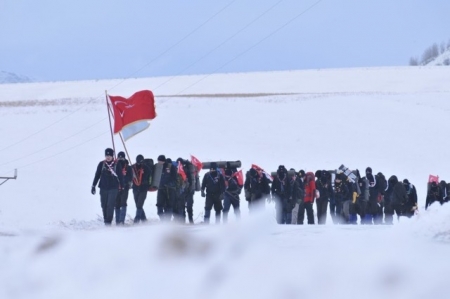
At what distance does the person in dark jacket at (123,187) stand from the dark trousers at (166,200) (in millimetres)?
728

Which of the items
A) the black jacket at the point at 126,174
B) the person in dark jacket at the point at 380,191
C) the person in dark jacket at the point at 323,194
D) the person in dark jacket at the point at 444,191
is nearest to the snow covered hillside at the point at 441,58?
the person in dark jacket at the point at 444,191

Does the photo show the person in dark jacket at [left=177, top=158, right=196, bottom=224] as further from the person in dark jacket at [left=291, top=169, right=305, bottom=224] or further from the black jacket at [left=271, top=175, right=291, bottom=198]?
the person in dark jacket at [left=291, top=169, right=305, bottom=224]

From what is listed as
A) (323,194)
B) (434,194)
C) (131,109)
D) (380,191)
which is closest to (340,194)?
(323,194)

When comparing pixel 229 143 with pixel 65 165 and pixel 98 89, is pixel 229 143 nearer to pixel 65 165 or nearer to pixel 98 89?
pixel 65 165

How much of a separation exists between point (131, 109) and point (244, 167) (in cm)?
1211

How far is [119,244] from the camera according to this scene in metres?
7.18

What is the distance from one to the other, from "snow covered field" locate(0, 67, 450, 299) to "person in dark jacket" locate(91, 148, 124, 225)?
1.07m

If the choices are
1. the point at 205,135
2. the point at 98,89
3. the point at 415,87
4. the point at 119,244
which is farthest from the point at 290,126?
the point at 119,244

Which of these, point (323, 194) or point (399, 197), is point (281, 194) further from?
point (399, 197)

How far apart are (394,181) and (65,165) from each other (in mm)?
16594

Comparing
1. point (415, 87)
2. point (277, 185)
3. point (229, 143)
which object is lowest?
point (277, 185)

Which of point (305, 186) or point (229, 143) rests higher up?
point (229, 143)

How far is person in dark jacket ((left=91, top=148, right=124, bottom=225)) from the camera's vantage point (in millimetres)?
16266

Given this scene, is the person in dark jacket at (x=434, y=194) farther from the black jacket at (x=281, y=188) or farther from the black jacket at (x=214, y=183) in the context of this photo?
the black jacket at (x=214, y=183)
